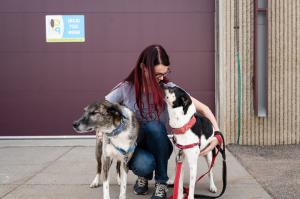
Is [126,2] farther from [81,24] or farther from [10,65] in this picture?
[10,65]

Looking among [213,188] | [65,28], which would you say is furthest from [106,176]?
[65,28]

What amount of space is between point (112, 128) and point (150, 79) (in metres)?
0.55

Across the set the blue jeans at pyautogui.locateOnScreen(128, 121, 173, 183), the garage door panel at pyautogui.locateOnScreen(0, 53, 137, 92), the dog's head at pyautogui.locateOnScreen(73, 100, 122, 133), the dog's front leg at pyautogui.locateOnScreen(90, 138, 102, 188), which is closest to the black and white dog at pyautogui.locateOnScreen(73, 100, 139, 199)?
the dog's head at pyautogui.locateOnScreen(73, 100, 122, 133)

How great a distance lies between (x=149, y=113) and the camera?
3.95m

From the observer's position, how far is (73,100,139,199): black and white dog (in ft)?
11.5

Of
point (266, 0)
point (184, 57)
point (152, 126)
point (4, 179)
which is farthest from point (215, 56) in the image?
point (4, 179)

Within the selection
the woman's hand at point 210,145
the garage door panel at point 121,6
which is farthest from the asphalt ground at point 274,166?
the garage door panel at point 121,6

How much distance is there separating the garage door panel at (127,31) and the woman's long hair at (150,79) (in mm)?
3376

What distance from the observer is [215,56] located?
714 cm

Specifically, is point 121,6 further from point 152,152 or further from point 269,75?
point 152,152

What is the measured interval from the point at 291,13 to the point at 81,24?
3500 mm

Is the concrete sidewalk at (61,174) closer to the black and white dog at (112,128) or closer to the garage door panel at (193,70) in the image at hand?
the black and white dog at (112,128)

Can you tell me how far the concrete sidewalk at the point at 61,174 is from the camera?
422 cm

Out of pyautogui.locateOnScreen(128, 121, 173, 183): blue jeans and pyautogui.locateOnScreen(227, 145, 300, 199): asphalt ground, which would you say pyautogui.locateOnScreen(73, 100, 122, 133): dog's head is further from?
pyautogui.locateOnScreen(227, 145, 300, 199): asphalt ground
